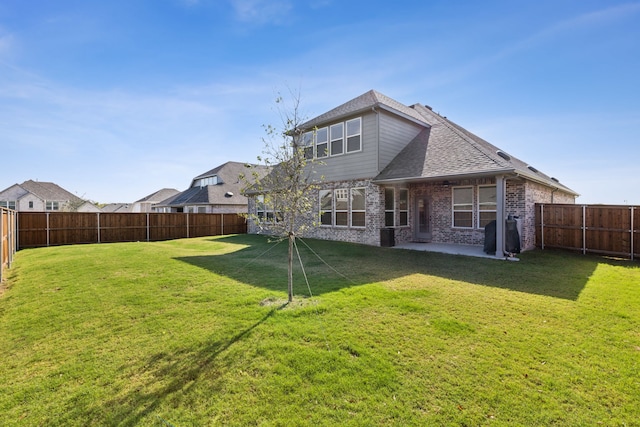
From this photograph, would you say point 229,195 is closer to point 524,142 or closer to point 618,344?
point 524,142

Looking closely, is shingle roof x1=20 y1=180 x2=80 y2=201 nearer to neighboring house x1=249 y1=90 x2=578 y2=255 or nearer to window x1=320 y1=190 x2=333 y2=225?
window x1=320 y1=190 x2=333 y2=225

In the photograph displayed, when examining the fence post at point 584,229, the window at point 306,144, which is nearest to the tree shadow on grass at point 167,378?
the window at point 306,144

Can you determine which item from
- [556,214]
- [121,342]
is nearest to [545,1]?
[556,214]

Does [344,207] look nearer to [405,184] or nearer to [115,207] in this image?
[405,184]

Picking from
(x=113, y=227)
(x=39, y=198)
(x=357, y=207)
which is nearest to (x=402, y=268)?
(x=357, y=207)

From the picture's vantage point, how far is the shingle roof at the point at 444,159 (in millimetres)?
9984

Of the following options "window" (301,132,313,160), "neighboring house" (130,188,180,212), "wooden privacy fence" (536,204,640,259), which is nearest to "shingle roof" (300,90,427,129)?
"window" (301,132,313,160)

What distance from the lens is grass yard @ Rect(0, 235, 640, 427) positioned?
2.65 meters

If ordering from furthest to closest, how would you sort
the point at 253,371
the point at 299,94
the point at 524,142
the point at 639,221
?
1. the point at 524,142
2. the point at 639,221
3. the point at 299,94
4. the point at 253,371

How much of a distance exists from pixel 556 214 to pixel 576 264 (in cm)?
328

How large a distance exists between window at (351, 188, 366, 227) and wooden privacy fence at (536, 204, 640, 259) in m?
7.01

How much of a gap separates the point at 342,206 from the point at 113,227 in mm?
13782

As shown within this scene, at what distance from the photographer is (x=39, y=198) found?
42469 millimetres

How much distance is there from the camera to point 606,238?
1009cm
